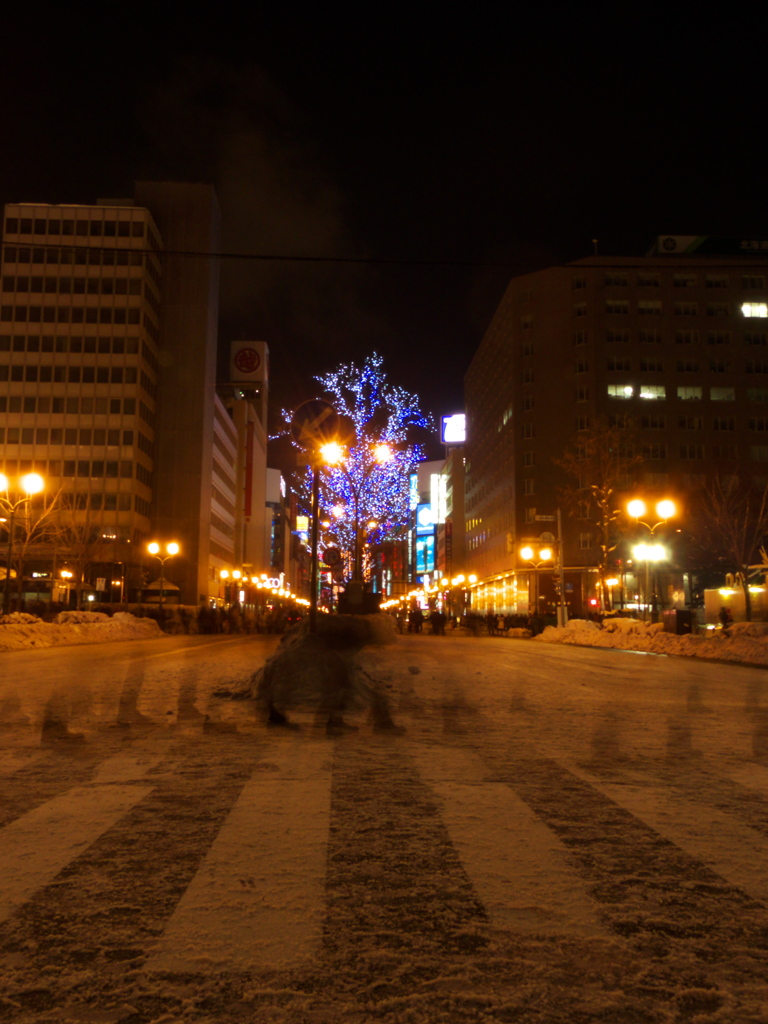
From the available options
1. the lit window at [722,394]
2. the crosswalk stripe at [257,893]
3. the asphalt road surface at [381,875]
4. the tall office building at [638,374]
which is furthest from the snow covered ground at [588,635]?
the lit window at [722,394]

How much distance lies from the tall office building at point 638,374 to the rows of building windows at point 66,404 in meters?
35.6

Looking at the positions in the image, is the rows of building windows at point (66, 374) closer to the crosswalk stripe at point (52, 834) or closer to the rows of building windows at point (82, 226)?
the rows of building windows at point (82, 226)

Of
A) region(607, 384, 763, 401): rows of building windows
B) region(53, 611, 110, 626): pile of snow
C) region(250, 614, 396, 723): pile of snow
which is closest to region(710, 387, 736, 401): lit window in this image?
region(607, 384, 763, 401): rows of building windows

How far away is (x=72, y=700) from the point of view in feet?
35.3

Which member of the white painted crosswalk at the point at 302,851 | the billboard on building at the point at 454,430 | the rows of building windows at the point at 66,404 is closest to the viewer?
the white painted crosswalk at the point at 302,851

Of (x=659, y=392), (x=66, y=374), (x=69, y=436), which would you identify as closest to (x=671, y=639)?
(x=659, y=392)

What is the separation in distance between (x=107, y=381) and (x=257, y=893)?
72.5 m

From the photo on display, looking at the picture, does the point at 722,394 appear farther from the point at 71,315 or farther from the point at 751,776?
the point at 751,776

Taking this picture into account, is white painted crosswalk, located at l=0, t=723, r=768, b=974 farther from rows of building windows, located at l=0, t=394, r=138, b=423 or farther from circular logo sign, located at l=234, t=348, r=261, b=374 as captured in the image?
circular logo sign, located at l=234, t=348, r=261, b=374

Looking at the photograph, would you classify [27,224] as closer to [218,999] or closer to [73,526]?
[73,526]

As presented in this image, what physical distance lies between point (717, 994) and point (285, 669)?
26.8 feet

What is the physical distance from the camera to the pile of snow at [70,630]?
2611 cm

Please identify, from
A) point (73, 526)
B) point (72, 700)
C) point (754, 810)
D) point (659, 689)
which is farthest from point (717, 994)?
point (73, 526)

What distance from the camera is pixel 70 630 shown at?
31.5 m
